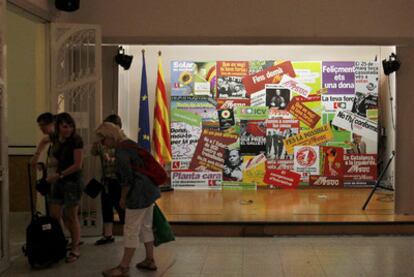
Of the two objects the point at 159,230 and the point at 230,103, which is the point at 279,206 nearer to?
the point at 230,103

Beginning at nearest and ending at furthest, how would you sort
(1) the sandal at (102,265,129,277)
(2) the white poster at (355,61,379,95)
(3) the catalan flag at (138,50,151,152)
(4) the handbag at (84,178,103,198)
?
(1) the sandal at (102,265,129,277)
(4) the handbag at (84,178,103,198)
(3) the catalan flag at (138,50,151,152)
(2) the white poster at (355,61,379,95)

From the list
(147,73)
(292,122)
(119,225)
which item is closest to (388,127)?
(292,122)

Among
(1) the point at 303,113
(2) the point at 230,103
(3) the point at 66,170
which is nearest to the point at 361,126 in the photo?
(1) the point at 303,113

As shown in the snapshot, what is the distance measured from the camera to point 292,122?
9.17m

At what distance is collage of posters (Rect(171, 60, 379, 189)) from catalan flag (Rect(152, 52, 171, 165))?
0.54 ft

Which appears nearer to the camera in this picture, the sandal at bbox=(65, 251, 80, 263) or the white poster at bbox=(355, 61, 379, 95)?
the sandal at bbox=(65, 251, 80, 263)

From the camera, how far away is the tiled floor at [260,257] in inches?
187

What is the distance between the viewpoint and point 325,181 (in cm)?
914

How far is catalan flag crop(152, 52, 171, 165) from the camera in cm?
894

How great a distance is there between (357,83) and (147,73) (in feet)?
11.3

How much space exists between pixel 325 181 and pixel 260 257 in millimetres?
Result: 4178

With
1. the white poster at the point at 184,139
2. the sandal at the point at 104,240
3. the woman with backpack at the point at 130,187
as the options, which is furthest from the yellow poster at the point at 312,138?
the woman with backpack at the point at 130,187

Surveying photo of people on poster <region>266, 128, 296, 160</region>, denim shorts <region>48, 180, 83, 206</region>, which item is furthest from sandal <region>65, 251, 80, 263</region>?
photo of people on poster <region>266, 128, 296, 160</region>

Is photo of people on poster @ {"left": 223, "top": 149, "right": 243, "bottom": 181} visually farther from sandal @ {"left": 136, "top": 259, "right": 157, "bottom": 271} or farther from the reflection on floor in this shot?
sandal @ {"left": 136, "top": 259, "right": 157, "bottom": 271}
